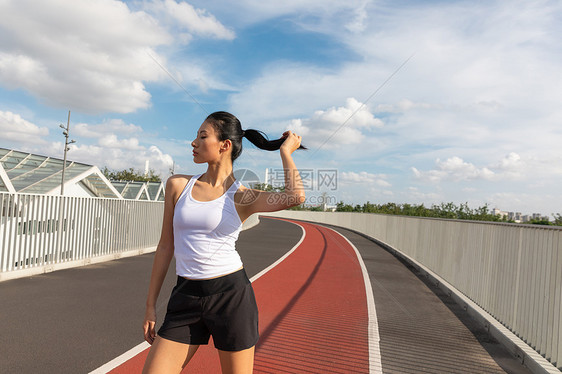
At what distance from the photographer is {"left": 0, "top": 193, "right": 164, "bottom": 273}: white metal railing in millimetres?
8695

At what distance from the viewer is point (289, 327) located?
5871 millimetres

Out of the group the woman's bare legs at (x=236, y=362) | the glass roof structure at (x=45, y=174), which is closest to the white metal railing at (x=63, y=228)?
the glass roof structure at (x=45, y=174)

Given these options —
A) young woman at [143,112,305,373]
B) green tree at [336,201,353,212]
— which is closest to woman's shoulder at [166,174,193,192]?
young woman at [143,112,305,373]

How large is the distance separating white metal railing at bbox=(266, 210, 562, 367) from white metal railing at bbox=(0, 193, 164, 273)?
364 inches

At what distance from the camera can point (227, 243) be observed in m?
2.19

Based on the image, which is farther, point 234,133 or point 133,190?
point 133,190

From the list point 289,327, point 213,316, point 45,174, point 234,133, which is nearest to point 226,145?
point 234,133

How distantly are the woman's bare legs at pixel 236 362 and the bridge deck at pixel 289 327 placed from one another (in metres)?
2.30

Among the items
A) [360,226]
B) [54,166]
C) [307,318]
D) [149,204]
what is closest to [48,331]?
[307,318]

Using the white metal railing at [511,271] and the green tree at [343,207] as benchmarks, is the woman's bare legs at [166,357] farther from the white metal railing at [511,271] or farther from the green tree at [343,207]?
the green tree at [343,207]

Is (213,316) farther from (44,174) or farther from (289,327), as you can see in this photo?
(44,174)

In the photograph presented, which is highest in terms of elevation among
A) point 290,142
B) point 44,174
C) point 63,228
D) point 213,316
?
point 290,142

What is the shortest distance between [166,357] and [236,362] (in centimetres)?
34

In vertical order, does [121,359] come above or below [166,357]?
below
